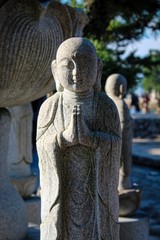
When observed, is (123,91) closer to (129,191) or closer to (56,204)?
(129,191)

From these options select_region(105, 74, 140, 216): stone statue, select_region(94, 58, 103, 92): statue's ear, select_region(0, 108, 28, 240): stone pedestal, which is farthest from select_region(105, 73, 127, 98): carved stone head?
select_region(94, 58, 103, 92): statue's ear

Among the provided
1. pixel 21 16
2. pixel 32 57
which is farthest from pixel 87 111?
pixel 21 16

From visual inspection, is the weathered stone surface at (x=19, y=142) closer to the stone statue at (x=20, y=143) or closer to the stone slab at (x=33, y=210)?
the stone statue at (x=20, y=143)

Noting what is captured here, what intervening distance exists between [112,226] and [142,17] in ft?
27.7

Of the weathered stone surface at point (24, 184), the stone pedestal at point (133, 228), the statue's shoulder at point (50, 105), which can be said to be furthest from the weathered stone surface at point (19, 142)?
the statue's shoulder at point (50, 105)

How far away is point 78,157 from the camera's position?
274 cm

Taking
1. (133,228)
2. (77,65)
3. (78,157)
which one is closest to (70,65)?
(77,65)

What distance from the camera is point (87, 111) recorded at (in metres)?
2.75

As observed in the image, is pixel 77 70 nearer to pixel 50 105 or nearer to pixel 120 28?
pixel 50 105

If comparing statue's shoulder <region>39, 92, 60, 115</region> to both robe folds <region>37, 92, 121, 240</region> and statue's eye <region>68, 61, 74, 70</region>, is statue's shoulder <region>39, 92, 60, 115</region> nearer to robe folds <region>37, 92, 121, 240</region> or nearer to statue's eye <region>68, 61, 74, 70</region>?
robe folds <region>37, 92, 121, 240</region>

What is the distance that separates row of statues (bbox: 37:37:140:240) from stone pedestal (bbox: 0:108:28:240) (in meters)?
0.73

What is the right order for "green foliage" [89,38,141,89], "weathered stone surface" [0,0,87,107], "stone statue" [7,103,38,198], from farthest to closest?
"green foliage" [89,38,141,89]
"stone statue" [7,103,38,198]
"weathered stone surface" [0,0,87,107]

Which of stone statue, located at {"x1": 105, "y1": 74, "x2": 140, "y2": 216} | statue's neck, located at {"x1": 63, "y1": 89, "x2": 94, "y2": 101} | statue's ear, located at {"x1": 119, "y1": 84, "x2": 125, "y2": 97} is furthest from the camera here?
statue's ear, located at {"x1": 119, "y1": 84, "x2": 125, "y2": 97}

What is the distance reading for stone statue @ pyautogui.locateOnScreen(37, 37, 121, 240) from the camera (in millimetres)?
2715
